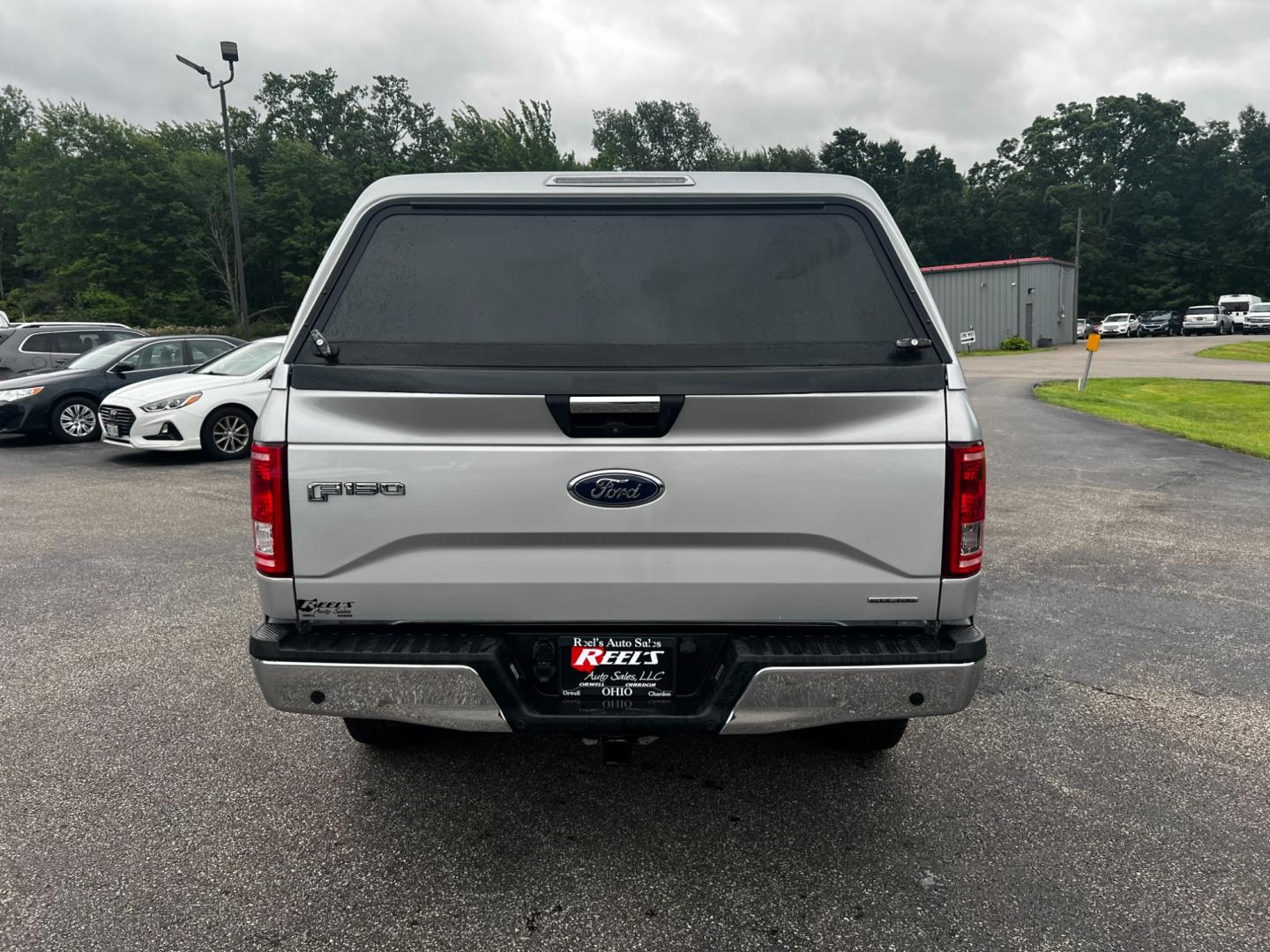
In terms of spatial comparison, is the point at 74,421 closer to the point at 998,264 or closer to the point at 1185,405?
the point at 1185,405

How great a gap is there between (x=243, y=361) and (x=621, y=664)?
1127 centimetres

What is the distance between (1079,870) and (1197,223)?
3739 inches

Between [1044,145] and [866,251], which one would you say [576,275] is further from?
[1044,145]

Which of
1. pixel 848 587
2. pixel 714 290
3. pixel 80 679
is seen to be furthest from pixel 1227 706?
pixel 80 679

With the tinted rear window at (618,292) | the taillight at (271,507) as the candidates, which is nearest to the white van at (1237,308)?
the tinted rear window at (618,292)

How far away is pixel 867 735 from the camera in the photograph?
3.62 metres

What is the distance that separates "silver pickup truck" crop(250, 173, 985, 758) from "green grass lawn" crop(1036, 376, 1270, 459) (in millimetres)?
11704

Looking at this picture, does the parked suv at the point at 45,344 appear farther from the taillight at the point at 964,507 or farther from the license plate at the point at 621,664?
the taillight at the point at 964,507

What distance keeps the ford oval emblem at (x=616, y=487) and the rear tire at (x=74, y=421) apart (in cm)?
1353

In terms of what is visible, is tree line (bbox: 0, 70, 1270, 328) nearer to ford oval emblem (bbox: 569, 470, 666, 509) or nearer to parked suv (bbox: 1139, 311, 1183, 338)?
parked suv (bbox: 1139, 311, 1183, 338)

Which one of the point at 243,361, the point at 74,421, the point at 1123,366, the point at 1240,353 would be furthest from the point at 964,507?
the point at 1240,353

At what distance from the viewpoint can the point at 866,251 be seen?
9.71 feet

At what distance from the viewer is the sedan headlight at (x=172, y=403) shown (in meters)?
11.3

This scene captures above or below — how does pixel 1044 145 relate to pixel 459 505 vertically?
above
